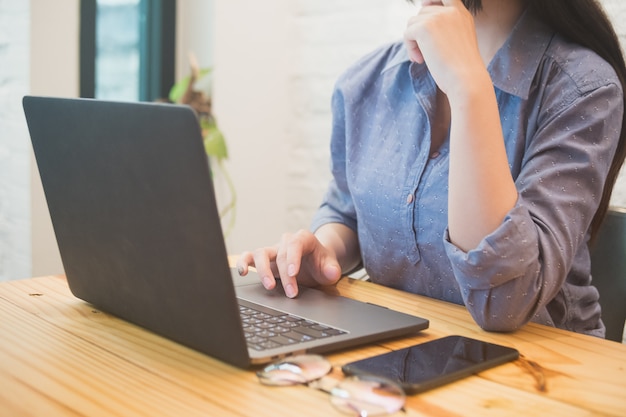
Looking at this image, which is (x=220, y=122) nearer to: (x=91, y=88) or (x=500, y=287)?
(x=91, y=88)

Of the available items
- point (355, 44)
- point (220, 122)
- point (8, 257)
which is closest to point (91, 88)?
point (220, 122)

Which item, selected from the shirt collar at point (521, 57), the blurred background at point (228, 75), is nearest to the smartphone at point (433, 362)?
the shirt collar at point (521, 57)

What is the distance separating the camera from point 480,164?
83cm

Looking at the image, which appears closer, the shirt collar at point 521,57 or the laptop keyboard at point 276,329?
the laptop keyboard at point 276,329

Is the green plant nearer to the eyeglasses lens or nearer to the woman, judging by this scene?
the woman

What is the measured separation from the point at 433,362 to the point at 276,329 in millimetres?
150

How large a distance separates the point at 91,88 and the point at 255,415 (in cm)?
177

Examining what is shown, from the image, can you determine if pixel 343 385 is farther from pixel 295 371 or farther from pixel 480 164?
pixel 480 164

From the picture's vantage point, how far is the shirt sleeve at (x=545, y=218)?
0.80 m

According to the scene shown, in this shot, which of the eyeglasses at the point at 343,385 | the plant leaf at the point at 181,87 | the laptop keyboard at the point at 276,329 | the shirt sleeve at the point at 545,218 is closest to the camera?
the eyeglasses at the point at 343,385

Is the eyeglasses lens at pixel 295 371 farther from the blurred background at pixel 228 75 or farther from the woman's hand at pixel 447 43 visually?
the blurred background at pixel 228 75

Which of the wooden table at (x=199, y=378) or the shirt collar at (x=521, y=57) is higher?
the shirt collar at (x=521, y=57)

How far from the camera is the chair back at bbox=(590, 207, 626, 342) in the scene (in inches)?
41.8

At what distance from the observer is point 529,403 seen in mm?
579
